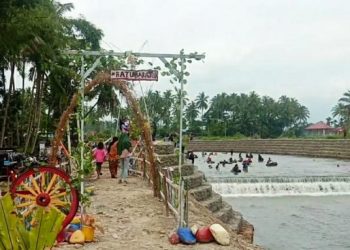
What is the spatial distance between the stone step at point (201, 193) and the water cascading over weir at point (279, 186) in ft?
30.7

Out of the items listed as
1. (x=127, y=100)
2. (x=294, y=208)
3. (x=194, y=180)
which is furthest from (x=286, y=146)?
(x=127, y=100)

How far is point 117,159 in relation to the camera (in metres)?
13.0

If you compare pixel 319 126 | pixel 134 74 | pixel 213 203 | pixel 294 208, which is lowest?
pixel 294 208

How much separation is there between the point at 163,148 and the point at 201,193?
8.10 ft

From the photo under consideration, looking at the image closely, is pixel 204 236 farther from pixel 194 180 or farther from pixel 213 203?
pixel 194 180

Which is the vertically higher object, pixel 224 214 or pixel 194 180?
pixel 194 180

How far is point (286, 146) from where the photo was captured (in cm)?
5744

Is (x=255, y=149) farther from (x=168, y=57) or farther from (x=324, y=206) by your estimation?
(x=168, y=57)

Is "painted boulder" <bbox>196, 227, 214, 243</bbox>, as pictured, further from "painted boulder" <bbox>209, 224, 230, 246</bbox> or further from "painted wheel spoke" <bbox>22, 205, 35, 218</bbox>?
"painted wheel spoke" <bbox>22, 205, 35, 218</bbox>

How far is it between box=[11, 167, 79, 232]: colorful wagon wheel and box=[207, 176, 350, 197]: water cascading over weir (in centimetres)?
1642

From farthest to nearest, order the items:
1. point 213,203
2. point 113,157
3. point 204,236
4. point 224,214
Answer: point 113,157, point 213,203, point 224,214, point 204,236

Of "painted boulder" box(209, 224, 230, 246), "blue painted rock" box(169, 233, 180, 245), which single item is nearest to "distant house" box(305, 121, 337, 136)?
"painted boulder" box(209, 224, 230, 246)

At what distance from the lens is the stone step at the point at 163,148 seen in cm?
1414

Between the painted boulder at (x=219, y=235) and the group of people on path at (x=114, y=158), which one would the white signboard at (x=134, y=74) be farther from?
the group of people on path at (x=114, y=158)
